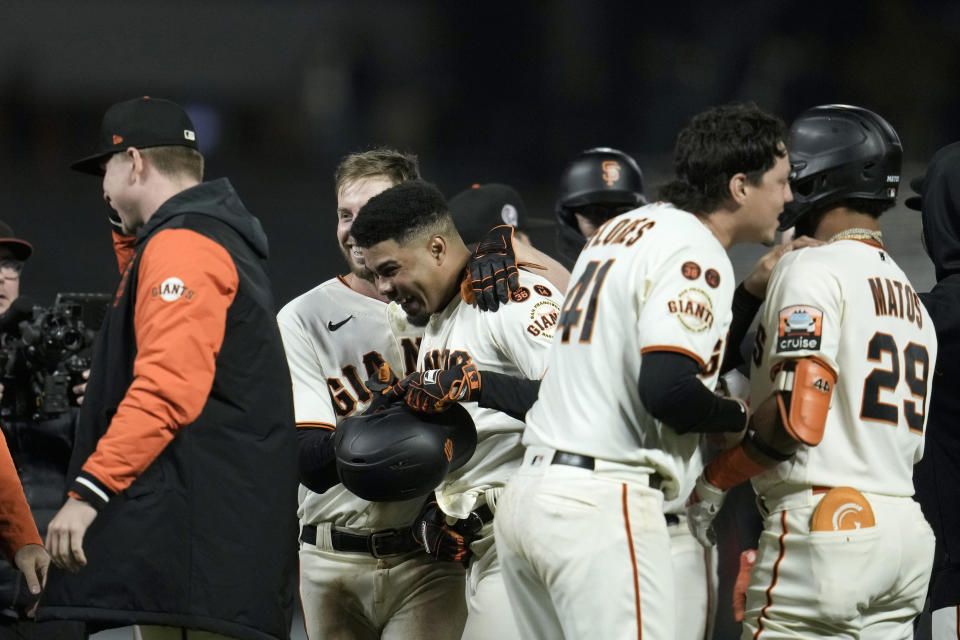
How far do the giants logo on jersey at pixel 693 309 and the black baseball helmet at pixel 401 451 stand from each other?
0.80 m

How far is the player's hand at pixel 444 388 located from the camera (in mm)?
2826

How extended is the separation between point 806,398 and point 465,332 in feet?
3.00

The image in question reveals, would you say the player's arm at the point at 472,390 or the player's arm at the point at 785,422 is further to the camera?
the player's arm at the point at 472,390

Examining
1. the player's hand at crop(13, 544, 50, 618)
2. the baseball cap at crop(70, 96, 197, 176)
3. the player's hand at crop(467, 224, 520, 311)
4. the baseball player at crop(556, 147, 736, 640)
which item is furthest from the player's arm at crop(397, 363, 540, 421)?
the baseball player at crop(556, 147, 736, 640)

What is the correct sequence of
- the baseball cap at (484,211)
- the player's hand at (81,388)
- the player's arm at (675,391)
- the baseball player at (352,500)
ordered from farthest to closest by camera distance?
→ 1. the player's hand at (81,388)
2. the baseball cap at (484,211)
3. the baseball player at (352,500)
4. the player's arm at (675,391)

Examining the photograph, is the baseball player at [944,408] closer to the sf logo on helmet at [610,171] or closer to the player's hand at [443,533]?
the player's hand at [443,533]

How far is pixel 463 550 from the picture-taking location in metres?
3.12

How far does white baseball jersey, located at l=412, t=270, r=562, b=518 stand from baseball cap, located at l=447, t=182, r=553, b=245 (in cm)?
169

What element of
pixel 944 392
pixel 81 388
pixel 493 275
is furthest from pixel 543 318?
pixel 81 388

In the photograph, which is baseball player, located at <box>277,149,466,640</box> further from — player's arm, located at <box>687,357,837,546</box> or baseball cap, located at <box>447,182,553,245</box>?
baseball cap, located at <box>447,182,553,245</box>

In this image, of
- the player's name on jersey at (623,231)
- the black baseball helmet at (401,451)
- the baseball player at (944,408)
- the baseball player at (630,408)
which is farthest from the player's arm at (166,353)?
the baseball player at (944,408)

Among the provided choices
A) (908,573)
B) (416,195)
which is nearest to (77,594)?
(416,195)

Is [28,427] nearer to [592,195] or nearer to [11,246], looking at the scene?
[11,246]

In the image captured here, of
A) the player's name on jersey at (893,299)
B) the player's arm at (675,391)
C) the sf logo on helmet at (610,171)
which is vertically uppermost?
the sf logo on helmet at (610,171)
